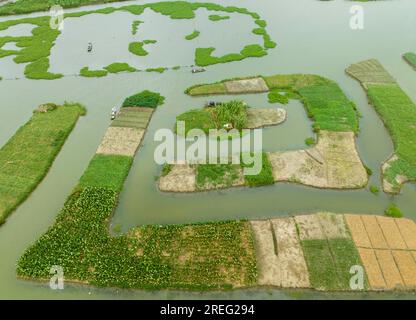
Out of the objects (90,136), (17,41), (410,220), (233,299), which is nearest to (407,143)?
(410,220)

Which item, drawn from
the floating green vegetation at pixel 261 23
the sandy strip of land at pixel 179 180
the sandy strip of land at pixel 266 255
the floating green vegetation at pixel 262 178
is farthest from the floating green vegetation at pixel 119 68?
the sandy strip of land at pixel 266 255

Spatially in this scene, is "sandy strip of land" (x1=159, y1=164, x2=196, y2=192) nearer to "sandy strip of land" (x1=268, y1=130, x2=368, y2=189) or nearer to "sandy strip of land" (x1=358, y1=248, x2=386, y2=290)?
"sandy strip of land" (x1=268, y1=130, x2=368, y2=189)

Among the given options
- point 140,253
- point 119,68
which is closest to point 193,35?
point 119,68

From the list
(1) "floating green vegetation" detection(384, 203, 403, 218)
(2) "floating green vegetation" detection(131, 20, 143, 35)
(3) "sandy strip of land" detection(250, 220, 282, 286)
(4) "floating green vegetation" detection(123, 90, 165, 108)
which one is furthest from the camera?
(2) "floating green vegetation" detection(131, 20, 143, 35)

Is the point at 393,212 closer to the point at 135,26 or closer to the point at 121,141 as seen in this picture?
the point at 121,141

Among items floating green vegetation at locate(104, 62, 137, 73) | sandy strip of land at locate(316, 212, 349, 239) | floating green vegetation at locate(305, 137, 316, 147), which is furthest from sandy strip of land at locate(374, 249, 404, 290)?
floating green vegetation at locate(104, 62, 137, 73)

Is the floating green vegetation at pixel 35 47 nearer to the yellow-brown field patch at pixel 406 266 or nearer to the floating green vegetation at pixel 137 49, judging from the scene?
the floating green vegetation at pixel 137 49

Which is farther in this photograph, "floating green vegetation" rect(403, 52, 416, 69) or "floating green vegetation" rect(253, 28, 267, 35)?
"floating green vegetation" rect(253, 28, 267, 35)

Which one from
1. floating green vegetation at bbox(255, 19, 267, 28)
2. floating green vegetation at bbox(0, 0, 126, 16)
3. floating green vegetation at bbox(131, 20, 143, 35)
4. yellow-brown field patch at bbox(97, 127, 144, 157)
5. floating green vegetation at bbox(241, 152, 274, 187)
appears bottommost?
floating green vegetation at bbox(241, 152, 274, 187)
